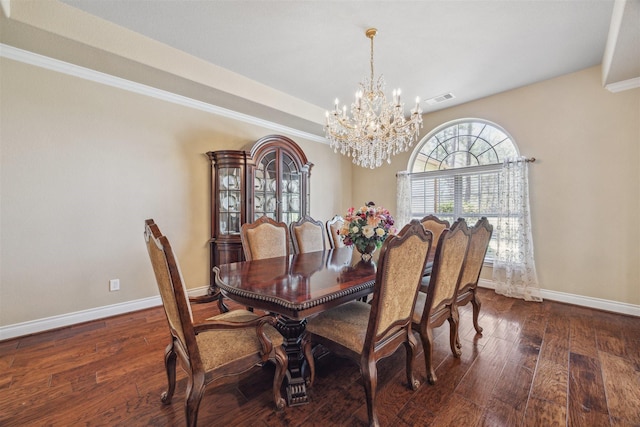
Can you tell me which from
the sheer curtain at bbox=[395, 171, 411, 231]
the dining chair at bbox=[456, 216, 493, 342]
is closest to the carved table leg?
the dining chair at bbox=[456, 216, 493, 342]

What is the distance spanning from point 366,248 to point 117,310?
9.19ft

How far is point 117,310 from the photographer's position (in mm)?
2863

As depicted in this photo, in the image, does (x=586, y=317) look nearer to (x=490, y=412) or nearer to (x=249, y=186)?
(x=490, y=412)

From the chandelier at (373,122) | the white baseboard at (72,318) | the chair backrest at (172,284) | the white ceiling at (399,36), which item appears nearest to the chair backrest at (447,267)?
the chandelier at (373,122)

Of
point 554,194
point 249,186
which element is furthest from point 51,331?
point 554,194

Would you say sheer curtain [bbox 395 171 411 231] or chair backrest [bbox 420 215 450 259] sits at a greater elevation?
sheer curtain [bbox 395 171 411 231]

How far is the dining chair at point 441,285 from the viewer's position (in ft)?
5.54

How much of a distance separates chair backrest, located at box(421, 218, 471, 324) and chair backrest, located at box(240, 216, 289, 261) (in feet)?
5.15

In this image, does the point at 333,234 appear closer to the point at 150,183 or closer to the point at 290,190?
the point at 290,190

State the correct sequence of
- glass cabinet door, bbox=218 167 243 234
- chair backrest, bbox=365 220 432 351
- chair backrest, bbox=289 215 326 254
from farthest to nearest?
1. glass cabinet door, bbox=218 167 243 234
2. chair backrest, bbox=289 215 326 254
3. chair backrest, bbox=365 220 432 351

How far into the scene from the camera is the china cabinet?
3.44 metres

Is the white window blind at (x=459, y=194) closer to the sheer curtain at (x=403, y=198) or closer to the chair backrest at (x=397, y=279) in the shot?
the sheer curtain at (x=403, y=198)

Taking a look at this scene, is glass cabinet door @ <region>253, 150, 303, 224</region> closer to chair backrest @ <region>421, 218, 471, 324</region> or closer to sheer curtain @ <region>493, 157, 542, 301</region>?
chair backrest @ <region>421, 218, 471, 324</region>

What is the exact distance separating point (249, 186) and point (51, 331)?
2.42 m
